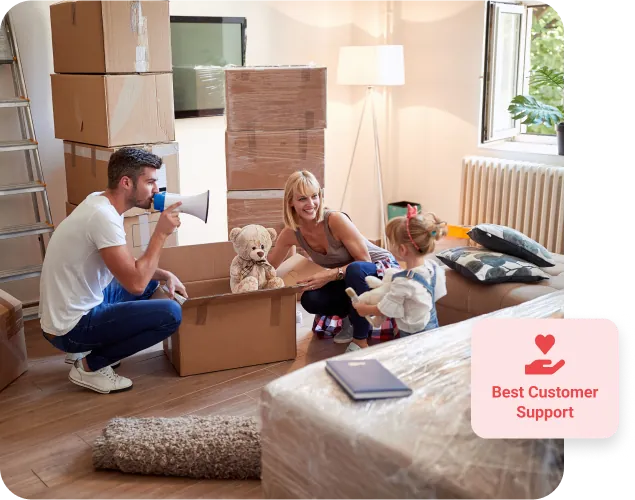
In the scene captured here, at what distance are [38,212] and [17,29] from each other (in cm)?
92

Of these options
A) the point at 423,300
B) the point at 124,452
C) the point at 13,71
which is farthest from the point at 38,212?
the point at 423,300

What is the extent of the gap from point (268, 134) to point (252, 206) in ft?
1.21

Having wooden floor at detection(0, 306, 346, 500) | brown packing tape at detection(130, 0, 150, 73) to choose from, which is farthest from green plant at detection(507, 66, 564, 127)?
brown packing tape at detection(130, 0, 150, 73)

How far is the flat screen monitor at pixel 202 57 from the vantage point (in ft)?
13.9

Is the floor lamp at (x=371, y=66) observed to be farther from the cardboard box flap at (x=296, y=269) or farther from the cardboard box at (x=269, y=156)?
the cardboard box flap at (x=296, y=269)

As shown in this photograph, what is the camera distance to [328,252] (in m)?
3.24

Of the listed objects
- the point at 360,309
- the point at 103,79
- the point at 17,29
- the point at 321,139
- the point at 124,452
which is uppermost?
the point at 17,29

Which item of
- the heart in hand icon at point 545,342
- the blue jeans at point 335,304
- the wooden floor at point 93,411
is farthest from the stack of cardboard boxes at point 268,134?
the heart in hand icon at point 545,342

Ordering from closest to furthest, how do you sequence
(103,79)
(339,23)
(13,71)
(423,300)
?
(423,300), (103,79), (13,71), (339,23)

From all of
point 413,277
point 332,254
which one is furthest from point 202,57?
point 413,277

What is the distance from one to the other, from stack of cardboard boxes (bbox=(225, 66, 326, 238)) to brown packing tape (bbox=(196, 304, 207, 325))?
85cm

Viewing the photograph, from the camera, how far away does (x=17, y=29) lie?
365 centimetres

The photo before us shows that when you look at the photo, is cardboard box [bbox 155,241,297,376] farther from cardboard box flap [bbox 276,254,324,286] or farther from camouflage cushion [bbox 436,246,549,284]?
camouflage cushion [bbox 436,246,549,284]

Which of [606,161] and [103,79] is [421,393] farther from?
[103,79]
